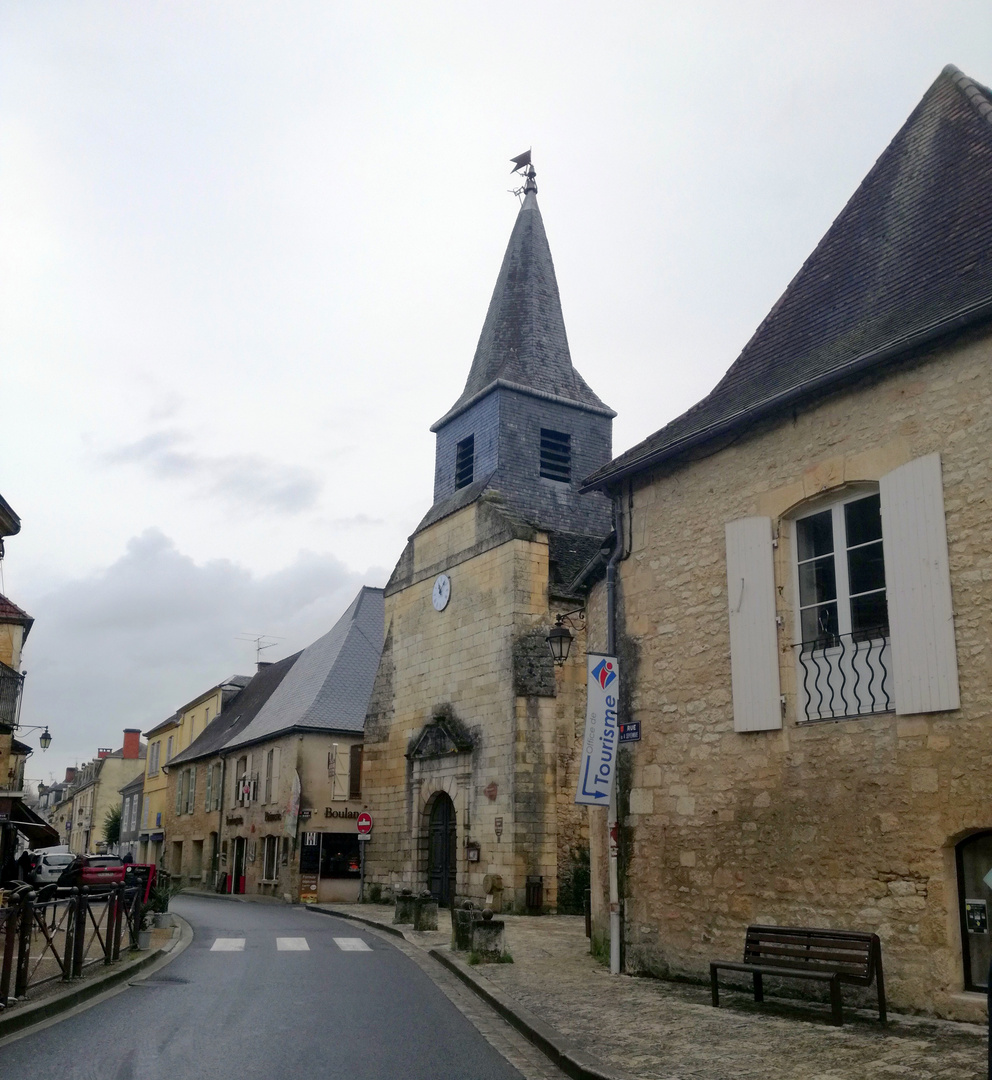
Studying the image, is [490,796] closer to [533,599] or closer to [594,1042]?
[533,599]

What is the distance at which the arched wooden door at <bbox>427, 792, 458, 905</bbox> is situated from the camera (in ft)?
68.6

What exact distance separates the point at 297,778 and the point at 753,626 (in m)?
19.8

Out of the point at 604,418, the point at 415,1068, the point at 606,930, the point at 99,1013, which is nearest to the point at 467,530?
the point at 604,418

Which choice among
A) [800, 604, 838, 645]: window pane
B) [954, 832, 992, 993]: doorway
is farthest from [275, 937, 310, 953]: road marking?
[954, 832, 992, 993]: doorway

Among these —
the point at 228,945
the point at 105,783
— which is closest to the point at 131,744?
the point at 105,783

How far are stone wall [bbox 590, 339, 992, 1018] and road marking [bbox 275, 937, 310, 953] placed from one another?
4114 mm

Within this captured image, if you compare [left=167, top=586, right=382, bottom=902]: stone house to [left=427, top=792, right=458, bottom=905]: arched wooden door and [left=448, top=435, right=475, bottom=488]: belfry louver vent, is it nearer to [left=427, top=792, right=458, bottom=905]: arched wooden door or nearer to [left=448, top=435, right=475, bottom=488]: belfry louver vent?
[left=427, top=792, right=458, bottom=905]: arched wooden door

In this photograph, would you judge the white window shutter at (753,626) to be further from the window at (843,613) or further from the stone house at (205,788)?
the stone house at (205,788)

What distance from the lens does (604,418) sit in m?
24.1

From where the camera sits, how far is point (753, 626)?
9.40 m

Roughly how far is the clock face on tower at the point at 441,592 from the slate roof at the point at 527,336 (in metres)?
3.94

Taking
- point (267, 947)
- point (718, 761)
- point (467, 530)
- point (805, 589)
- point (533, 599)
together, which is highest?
point (467, 530)

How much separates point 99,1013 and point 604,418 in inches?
705

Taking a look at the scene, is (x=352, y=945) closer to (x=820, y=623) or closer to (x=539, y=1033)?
(x=539, y=1033)
